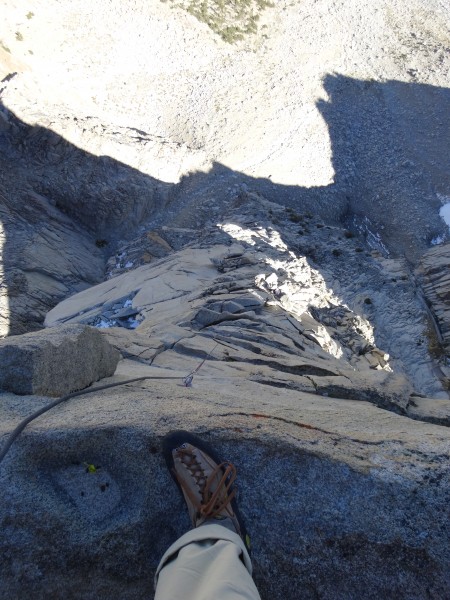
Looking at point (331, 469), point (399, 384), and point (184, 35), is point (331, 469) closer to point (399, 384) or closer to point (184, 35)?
point (399, 384)

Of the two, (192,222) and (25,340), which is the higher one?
(25,340)

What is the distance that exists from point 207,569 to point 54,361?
3.52 meters

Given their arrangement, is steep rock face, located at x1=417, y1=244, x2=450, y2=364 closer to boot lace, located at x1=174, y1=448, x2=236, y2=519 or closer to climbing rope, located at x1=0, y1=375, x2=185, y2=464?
climbing rope, located at x1=0, y1=375, x2=185, y2=464

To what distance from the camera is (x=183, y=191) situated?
77.8 ft

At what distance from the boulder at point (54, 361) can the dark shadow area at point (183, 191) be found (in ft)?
32.3

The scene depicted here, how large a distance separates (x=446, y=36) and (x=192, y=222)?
25.1 meters

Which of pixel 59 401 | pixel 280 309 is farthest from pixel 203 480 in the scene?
pixel 280 309

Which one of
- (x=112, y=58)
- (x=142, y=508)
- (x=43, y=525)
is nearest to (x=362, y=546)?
(x=142, y=508)

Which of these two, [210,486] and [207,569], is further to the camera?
[210,486]

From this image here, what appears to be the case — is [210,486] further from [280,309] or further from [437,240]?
[437,240]

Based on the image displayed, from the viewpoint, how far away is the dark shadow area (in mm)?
18530

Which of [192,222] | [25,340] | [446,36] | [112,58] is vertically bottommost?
[192,222]

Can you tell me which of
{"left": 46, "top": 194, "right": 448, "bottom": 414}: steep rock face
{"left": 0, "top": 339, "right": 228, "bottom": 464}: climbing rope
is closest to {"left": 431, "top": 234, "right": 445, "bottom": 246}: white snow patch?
{"left": 46, "top": 194, "right": 448, "bottom": 414}: steep rock face

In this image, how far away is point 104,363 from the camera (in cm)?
701
